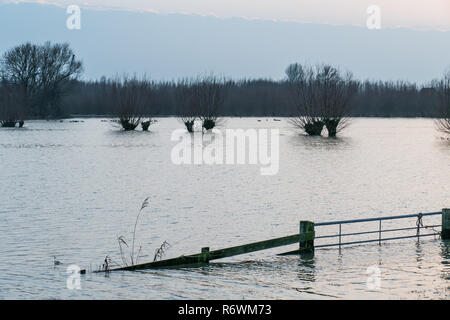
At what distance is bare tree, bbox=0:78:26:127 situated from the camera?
109 m

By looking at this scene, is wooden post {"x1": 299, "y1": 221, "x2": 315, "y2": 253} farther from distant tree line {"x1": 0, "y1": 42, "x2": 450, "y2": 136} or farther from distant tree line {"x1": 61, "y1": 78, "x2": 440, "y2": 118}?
distant tree line {"x1": 61, "y1": 78, "x2": 440, "y2": 118}

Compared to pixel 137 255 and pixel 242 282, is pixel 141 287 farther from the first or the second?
pixel 137 255

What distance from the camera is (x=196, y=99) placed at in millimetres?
98688

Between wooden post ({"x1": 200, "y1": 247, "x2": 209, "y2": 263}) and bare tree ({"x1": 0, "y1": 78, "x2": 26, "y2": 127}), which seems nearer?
wooden post ({"x1": 200, "y1": 247, "x2": 209, "y2": 263})

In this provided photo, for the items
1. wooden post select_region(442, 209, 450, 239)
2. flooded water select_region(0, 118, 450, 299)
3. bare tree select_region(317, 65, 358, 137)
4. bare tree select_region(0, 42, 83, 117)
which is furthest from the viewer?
bare tree select_region(0, 42, 83, 117)

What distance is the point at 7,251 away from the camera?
821 inches

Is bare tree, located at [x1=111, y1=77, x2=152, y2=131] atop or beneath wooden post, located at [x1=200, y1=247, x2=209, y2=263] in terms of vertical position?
atop

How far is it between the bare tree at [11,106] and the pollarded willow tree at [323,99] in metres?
45.0

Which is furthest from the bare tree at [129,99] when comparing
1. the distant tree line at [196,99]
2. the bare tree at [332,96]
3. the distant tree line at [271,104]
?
the distant tree line at [271,104]

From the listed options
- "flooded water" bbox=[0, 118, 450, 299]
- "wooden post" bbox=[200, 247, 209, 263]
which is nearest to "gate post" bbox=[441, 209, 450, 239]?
"flooded water" bbox=[0, 118, 450, 299]

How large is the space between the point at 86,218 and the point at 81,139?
58.1 meters

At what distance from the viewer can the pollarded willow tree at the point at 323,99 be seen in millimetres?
86312

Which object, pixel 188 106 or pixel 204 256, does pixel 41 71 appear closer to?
pixel 188 106

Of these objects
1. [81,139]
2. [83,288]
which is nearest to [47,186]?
[83,288]
